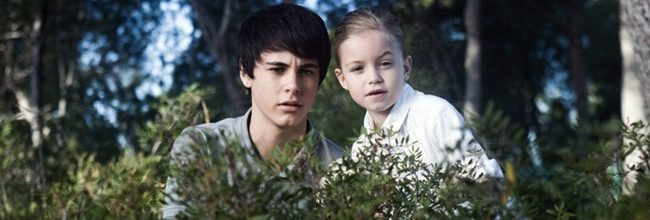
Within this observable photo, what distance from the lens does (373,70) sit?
11.9ft

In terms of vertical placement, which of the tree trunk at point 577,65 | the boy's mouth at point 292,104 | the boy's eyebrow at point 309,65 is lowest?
the tree trunk at point 577,65

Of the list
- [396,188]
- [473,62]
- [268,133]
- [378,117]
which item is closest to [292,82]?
[268,133]

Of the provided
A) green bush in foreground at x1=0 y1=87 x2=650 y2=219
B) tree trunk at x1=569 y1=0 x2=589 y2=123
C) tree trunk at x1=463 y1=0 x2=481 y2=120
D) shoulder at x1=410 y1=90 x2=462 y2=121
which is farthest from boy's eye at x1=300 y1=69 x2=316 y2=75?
tree trunk at x1=569 y1=0 x2=589 y2=123

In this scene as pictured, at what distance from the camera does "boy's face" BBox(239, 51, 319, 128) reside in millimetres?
3258

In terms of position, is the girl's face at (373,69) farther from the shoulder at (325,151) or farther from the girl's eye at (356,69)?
the shoulder at (325,151)

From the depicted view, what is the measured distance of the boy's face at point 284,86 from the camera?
10.7ft

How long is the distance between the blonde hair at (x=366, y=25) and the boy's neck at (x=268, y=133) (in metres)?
0.43

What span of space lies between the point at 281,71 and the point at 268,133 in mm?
256

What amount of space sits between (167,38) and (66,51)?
270 centimetres

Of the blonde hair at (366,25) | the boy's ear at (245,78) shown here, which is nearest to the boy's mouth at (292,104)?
the boy's ear at (245,78)

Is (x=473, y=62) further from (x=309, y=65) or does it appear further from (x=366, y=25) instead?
(x=309, y=65)

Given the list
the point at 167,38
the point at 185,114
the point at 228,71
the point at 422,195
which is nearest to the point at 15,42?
the point at 228,71

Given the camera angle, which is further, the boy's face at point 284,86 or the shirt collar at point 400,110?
the shirt collar at point 400,110

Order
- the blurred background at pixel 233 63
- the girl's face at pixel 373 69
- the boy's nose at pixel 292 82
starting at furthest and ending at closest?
the blurred background at pixel 233 63, the girl's face at pixel 373 69, the boy's nose at pixel 292 82
